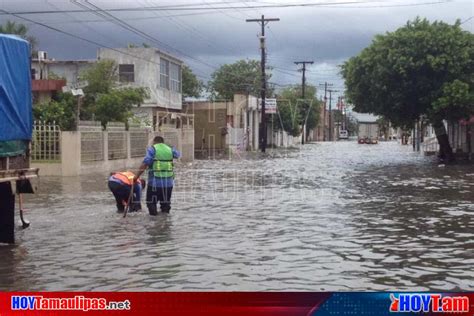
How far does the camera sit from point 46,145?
22500mm

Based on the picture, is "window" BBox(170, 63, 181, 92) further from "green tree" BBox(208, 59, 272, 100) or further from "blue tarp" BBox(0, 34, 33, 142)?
"blue tarp" BBox(0, 34, 33, 142)

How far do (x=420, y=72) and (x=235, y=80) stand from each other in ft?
74.7

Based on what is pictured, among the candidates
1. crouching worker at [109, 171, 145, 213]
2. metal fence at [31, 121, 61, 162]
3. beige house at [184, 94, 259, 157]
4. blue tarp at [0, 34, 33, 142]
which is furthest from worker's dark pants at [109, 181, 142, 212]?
beige house at [184, 94, 259, 157]

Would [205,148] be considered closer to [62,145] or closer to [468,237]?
[62,145]

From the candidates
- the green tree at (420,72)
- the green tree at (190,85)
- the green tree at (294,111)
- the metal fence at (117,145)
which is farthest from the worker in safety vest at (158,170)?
the green tree at (190,85)

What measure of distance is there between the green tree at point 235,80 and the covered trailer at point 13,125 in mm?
33183

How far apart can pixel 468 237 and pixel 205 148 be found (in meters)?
Result: 33.4

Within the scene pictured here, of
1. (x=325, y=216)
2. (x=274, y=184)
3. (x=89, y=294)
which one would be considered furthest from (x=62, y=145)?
(x=89, y=294)

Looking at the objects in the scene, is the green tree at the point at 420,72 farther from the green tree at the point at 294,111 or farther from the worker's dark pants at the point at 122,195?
the worker's dark pants at the point at 122,195

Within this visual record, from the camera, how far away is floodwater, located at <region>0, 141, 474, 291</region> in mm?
6934

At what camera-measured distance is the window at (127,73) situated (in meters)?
37.0

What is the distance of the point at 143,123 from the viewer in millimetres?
31844

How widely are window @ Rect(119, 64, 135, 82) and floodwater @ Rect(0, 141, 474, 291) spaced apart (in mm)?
20544

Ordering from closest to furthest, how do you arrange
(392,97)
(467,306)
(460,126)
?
(467,306), (392,97), (460,126)
